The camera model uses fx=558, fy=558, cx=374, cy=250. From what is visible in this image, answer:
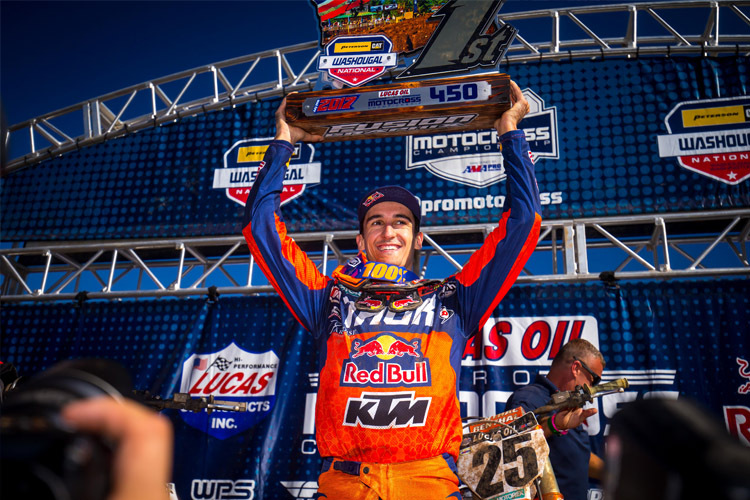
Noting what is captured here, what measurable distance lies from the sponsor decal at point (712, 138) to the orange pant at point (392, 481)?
473cm

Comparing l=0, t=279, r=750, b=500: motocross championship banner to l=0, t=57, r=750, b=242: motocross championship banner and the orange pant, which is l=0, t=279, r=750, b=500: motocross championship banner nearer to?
l=0, t=57, r=750, b=242: motocross championship banner

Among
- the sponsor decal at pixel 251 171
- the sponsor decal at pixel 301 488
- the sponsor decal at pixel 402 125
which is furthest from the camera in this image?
the sponsor decal at pixel 251 171

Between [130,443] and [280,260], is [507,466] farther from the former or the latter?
[130,443]

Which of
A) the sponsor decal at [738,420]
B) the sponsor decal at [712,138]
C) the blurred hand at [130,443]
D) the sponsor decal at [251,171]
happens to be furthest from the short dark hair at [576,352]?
the blurred hand at [130,443]

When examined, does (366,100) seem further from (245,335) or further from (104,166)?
(104,166)

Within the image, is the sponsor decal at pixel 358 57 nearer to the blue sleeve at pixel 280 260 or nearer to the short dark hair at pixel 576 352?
the blue sleeve at pixel 280 260

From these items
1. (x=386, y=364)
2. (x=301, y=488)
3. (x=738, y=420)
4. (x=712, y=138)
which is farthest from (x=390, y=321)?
(x=712, y=138)

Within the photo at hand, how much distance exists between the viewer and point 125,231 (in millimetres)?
6508

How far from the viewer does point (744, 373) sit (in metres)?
4.57

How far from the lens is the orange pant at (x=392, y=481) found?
1.90m

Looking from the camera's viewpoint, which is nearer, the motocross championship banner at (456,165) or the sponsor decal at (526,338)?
the sponsor decal at (526,338)

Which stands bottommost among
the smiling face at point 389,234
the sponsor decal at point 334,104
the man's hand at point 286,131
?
the smiling face at point 389,234

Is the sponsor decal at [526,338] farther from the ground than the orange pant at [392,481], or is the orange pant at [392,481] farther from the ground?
the sponsor decal at [526,338]

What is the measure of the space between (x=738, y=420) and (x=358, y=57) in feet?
13.4
